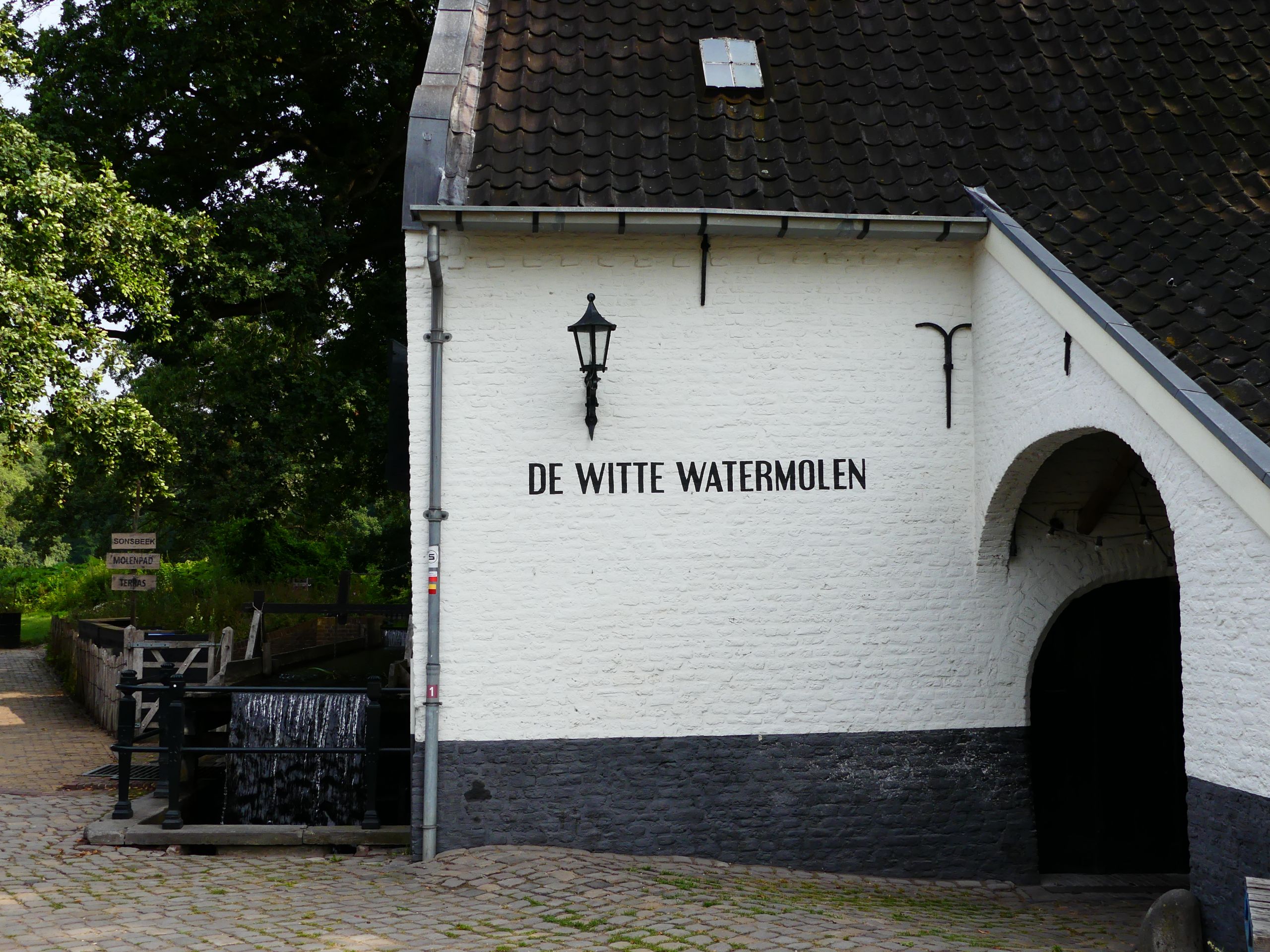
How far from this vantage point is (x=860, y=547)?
772 centimetres

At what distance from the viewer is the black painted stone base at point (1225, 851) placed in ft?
16.6

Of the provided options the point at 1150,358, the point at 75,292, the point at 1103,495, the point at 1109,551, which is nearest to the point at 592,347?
the point at 1150,358

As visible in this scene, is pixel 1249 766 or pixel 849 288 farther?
pixel 849 288

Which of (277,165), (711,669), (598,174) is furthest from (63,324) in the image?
(711,669)

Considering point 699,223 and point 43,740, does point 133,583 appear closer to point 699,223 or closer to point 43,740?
point 43,740

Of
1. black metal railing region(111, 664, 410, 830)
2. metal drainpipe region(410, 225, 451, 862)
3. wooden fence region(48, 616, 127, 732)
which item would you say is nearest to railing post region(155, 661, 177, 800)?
black metal railing region(111, 664, 410, 830)

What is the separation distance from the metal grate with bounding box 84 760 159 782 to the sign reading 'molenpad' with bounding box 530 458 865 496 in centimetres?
516

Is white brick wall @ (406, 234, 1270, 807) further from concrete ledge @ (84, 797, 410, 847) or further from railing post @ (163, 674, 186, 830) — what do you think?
railing post @ (163, 674, 186, 830)

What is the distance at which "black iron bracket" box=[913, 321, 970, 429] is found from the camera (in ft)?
25.8

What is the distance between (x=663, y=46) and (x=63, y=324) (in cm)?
662

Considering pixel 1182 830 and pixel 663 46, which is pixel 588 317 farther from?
pixel 1182 830

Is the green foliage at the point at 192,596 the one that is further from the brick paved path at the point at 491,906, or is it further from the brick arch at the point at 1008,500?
the brick arch at the point at 1008,500

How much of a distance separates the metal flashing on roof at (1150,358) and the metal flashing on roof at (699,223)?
0.46m

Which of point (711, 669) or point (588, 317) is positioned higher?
point (588, 317)
